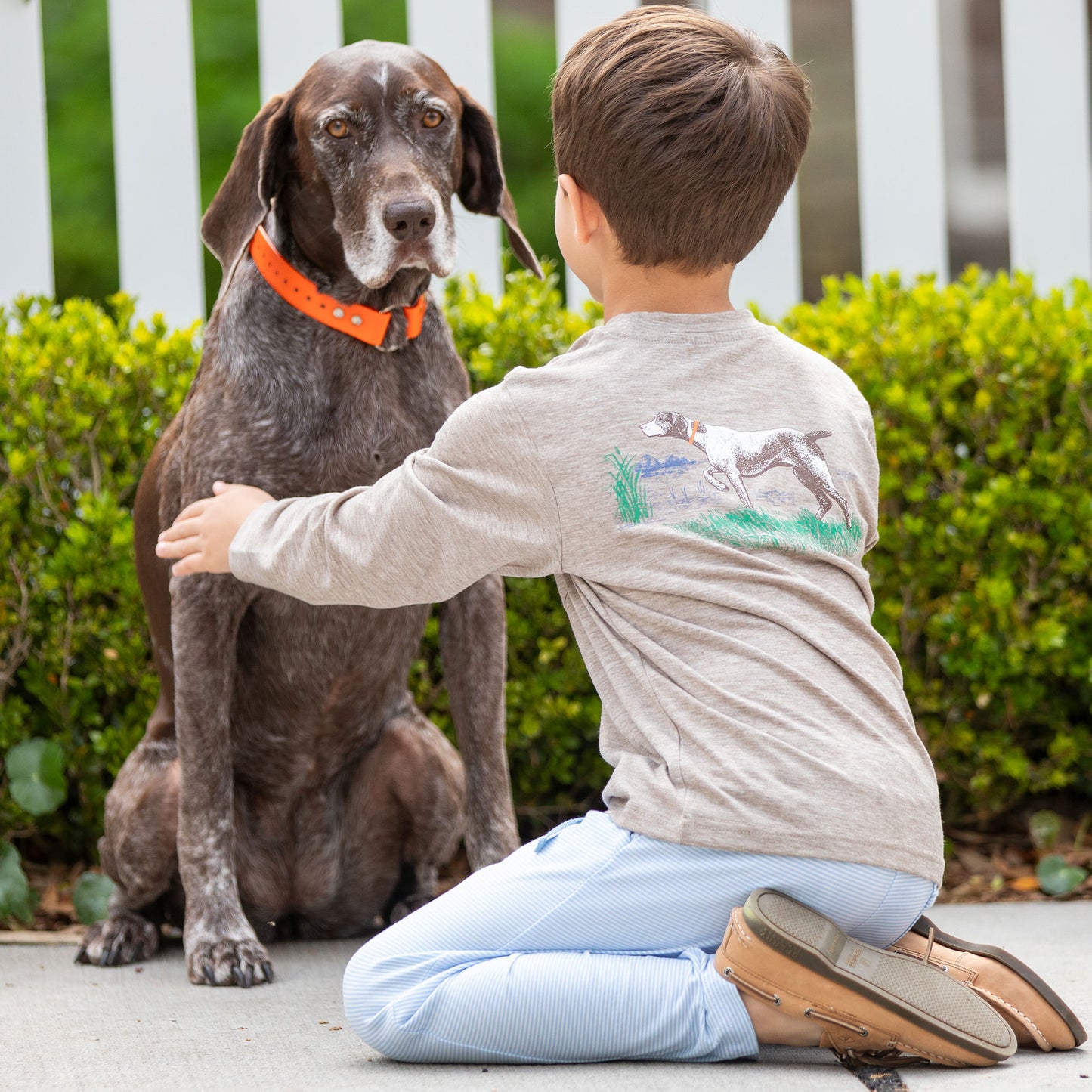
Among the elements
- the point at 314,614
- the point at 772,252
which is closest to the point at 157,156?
the point at 772,252

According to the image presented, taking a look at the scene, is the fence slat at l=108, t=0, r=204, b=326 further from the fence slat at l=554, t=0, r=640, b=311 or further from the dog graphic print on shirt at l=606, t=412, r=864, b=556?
the dog graphic print on shirt at l=606, t=412, r=864, b=556

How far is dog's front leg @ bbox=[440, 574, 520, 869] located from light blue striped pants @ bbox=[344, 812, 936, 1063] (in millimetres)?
888

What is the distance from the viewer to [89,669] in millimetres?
3877

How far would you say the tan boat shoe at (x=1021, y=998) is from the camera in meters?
2.13

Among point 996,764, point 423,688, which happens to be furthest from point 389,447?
point 996,764

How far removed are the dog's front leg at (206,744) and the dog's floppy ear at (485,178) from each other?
0.97 m

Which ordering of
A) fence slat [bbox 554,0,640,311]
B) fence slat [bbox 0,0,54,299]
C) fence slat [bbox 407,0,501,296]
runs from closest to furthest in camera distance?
1. fence slat [bbox 0,0,54,299]
2. fence slat [bbox 407,0,501,296]
3. fence slat [bbox 554,0,640,311]

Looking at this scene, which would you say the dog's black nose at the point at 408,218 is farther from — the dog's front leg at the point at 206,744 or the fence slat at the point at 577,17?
the fence slat at the point at 577,17

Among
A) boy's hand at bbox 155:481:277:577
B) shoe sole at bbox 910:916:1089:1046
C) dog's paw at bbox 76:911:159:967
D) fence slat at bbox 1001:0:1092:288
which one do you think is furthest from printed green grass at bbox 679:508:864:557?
fence slat at bbox 1001:0:1092:288

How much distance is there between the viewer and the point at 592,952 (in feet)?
7.00

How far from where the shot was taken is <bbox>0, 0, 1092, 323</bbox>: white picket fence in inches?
203

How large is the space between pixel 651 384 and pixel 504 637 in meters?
1.10

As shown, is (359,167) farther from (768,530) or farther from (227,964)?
(227,964)

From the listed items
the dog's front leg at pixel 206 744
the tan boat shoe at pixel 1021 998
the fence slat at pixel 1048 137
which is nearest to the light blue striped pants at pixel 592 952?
the tan boat shoe at pixel 1021 998
